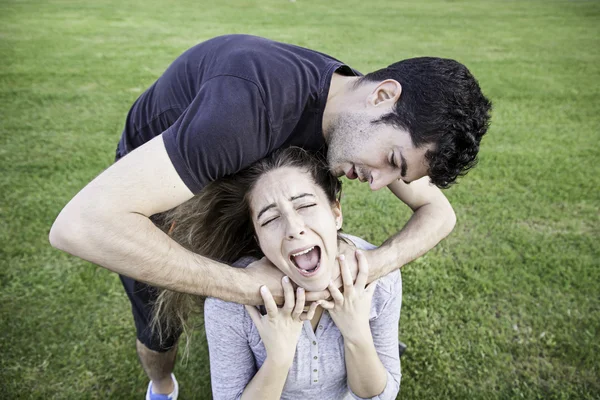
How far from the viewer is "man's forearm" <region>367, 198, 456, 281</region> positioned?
2301 millimetres

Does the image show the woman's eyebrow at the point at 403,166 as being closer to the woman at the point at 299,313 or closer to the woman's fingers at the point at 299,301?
the woman at the point at 299,313

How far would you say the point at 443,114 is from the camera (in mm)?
2252

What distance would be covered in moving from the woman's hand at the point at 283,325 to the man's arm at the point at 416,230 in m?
0.43

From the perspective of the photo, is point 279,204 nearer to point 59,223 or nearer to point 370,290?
point 370,290

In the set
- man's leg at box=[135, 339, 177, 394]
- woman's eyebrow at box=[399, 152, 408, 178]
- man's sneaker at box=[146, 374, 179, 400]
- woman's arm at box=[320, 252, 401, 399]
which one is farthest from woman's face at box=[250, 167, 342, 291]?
man's sneaker at box=[146, 374, 179, 400]

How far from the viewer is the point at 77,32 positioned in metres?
13.4

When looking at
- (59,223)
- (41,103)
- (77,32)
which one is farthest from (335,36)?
(59,223)

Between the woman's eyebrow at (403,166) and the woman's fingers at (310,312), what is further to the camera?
the woman's eyebrow at (403,166)

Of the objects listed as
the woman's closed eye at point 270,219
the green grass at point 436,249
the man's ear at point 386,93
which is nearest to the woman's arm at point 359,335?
the woman's closed eye at point 270,219

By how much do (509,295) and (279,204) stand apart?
2785 millimetres

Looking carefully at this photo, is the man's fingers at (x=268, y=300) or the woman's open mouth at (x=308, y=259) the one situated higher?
the woman's open mouth at (x=308, y=259)

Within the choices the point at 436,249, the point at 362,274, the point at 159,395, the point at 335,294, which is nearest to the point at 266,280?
the point at 335,294

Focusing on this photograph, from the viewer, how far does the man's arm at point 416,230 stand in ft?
7.61

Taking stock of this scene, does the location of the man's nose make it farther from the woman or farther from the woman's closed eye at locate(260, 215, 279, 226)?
the woman's closed eye at locate(260, 215, 279, 226)
